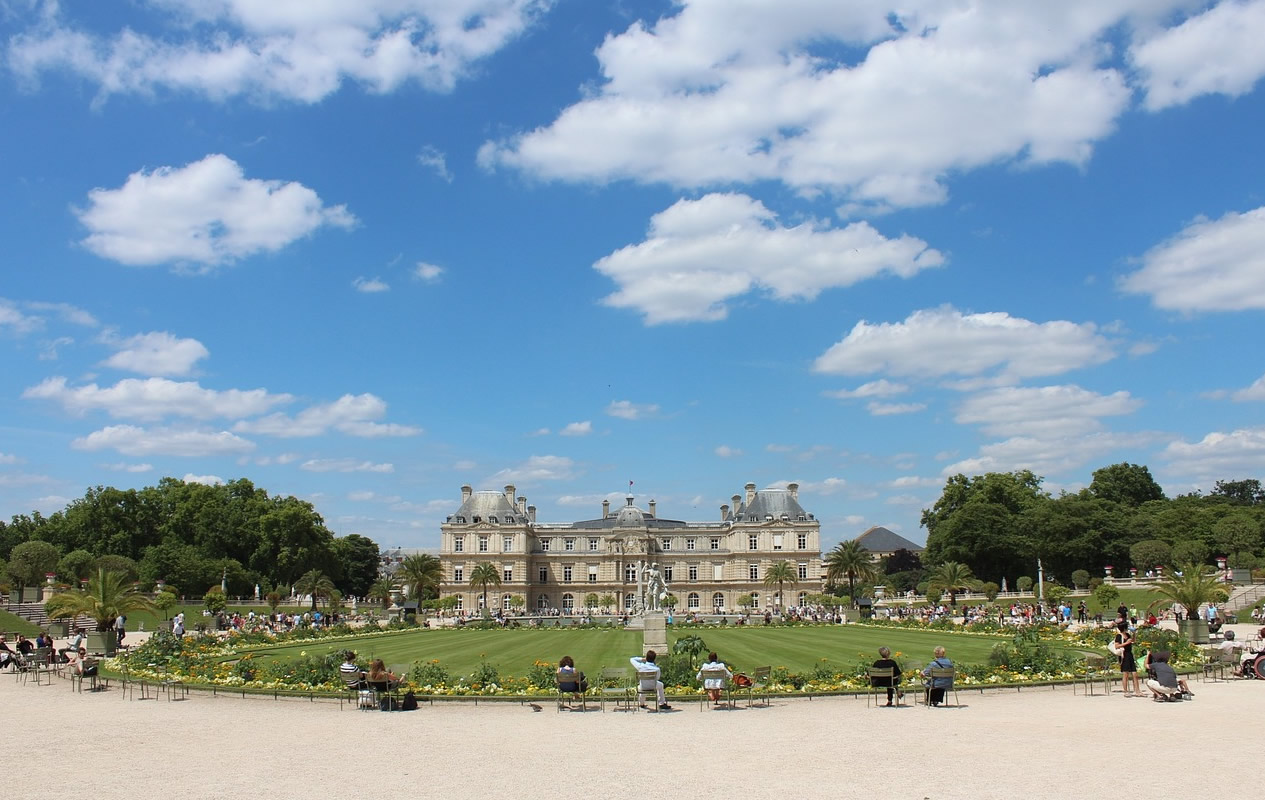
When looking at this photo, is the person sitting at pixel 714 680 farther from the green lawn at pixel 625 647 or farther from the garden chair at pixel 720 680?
the green lawn at pixel 625 647

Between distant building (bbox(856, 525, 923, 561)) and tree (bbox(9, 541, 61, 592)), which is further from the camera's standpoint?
distant building (bbox(856, 525, 923, 561))

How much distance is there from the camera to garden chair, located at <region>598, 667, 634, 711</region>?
17.7 m

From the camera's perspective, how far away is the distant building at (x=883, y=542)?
153 metres

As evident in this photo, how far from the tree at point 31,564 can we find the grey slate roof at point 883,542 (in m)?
118

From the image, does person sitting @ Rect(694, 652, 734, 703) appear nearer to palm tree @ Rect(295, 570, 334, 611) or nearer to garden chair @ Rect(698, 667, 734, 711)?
garden chair @ Rect(698, 667, 734, 711)

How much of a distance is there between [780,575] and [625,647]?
59.0 meters

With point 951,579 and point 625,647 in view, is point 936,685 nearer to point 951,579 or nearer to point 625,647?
point 625,647

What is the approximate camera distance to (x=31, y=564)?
193 feet

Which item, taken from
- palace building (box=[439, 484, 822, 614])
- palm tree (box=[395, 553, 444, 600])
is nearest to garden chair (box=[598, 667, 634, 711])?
palm tree (box=[395, 553, 444, 600])

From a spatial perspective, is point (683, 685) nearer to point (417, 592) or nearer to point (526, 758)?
point (526, 758)

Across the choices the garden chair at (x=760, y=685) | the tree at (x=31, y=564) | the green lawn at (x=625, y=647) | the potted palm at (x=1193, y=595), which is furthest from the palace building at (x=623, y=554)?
the garden chair at (x=760, y=685)

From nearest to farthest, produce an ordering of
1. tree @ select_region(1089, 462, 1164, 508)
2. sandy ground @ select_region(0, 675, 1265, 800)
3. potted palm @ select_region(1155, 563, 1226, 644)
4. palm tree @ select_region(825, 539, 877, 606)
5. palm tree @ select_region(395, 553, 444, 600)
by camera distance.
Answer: sandy ground @ select_region(0, 675, 1265, 800), potted palm @ select_region(1155, 563, 1226, 644), palm tree @ select_region(825, 539, 877, 606), palm tree @ select_region(395, 553, 444, 600), tree @ select_region(1089, 462, 1164, 508)

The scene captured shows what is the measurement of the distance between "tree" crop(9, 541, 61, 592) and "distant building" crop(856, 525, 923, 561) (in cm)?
11654

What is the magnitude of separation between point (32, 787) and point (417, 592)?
60.8 metres
